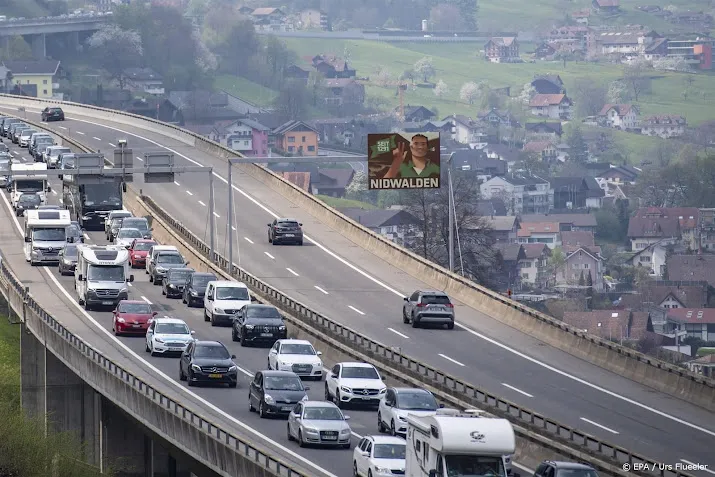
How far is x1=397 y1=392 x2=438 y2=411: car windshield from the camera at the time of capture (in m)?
41.9

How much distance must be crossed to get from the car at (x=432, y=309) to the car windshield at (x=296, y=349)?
1166 centimetres

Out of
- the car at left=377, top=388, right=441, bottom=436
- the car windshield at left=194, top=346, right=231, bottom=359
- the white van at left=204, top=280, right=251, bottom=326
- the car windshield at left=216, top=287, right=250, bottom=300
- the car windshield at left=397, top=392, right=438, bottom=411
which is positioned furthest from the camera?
the car windshield at left=216, top=287, right=250, bottom=300

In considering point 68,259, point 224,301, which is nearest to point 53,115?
point 68,259

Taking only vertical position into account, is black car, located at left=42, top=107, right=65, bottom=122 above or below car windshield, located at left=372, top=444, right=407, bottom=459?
below

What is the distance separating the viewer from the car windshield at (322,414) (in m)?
41.2

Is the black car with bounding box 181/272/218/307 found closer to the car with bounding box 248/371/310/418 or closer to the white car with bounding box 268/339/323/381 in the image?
the white car with bounding box 268/339/323/381

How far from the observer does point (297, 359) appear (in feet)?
169

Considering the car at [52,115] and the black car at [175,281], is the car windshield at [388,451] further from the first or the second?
the car at [52,115]

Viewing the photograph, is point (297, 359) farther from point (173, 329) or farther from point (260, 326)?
point (260, 326)

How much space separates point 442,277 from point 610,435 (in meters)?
27.6

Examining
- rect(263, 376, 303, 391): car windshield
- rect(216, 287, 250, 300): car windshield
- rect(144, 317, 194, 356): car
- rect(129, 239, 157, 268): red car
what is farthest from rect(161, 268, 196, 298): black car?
rect(263, 376, 303, 391): car windshield

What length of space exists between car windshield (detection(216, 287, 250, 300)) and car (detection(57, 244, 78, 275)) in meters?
12.5

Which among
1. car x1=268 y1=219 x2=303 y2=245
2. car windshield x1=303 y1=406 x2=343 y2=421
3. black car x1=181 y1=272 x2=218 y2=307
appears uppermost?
car windshield x1=303 y1=406 x2=343 y2=421

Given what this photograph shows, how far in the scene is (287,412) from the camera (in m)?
45.0
